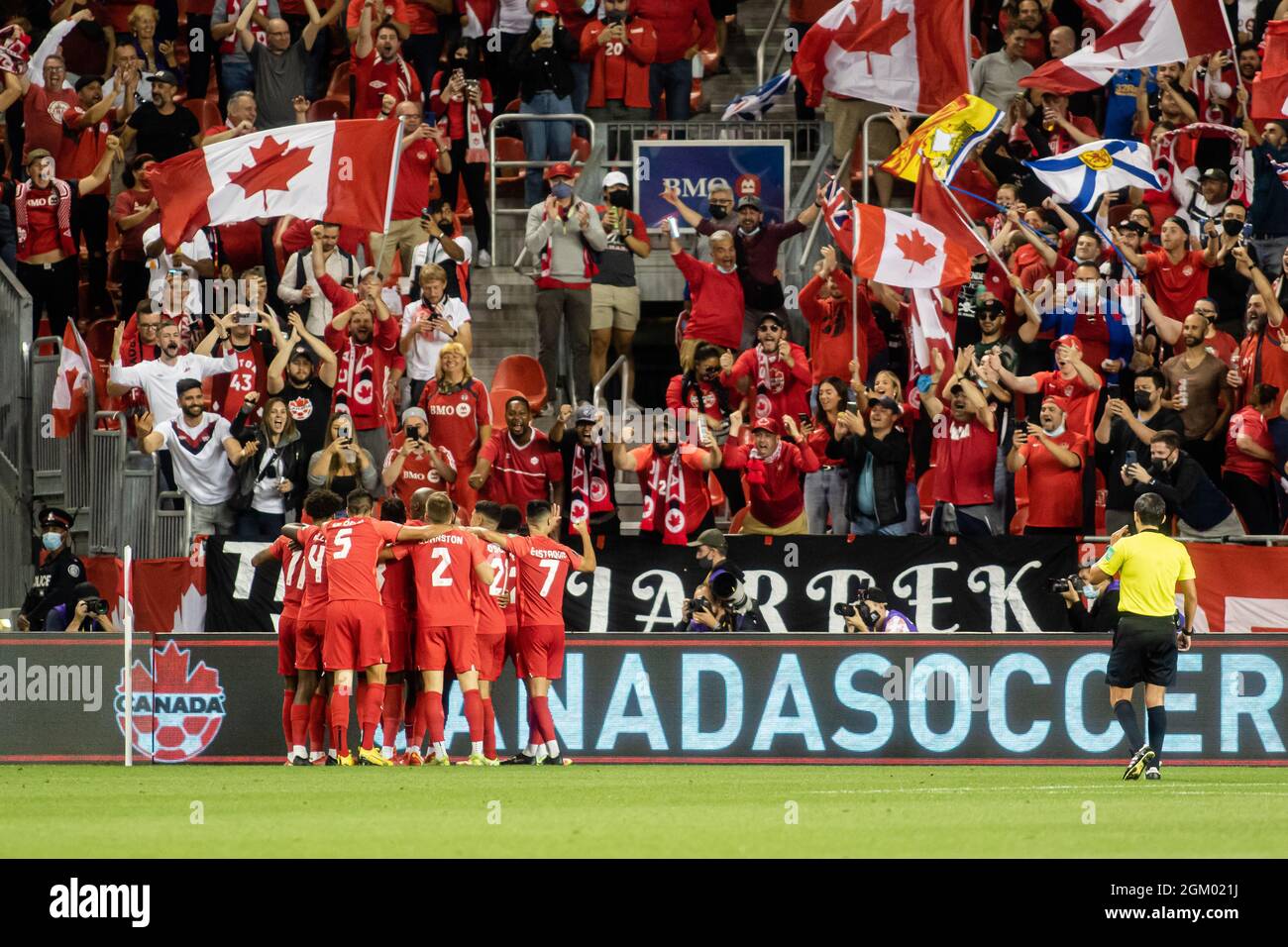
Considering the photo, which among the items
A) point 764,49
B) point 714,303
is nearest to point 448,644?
point 714,303

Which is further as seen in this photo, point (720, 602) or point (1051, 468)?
point (1051, 468)

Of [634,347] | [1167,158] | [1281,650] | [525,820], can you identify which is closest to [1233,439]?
[1281,650]

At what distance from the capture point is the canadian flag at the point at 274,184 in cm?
1981

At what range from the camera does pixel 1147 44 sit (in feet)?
67.7

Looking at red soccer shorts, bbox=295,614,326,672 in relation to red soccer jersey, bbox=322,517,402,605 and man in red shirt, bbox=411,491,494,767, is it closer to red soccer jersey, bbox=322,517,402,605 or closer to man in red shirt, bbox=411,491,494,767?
red soccer jersey, bbox=322,517,402,605

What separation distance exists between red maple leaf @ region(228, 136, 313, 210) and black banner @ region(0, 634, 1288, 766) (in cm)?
448

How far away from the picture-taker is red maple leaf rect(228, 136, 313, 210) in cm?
1983

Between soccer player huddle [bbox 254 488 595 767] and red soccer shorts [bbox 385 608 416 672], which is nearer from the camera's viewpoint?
soccer player huddle [bbox 254 488 595 767]

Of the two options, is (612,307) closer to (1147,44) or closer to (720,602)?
(720,602)

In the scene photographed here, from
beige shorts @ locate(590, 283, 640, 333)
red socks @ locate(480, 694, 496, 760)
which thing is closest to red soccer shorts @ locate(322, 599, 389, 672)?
red socks @ locate(480, 694, 496, 760)

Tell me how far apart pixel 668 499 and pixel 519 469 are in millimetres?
1327

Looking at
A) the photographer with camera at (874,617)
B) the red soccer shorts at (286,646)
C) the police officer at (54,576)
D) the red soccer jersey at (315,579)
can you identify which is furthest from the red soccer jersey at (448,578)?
the police officer at (54,576)

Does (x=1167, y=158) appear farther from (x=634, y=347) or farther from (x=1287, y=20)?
(x=634, y=347)

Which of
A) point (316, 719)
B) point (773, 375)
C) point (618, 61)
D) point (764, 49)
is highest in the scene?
point (764, 49)
